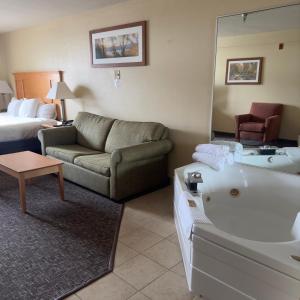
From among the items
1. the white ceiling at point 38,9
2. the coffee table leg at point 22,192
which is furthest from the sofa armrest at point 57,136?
the white ceiling at point 38,9

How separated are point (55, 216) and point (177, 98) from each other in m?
1.93

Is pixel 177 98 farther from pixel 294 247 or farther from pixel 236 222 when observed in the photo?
pixel 294 247

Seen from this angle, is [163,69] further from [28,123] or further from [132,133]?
[28,123]

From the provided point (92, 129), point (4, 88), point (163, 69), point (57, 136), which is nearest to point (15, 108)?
point (4, 88)

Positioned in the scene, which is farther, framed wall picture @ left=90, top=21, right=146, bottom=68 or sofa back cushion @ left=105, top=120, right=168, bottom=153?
framed wall picture @ left=90, top=21, right=146, bottom=68

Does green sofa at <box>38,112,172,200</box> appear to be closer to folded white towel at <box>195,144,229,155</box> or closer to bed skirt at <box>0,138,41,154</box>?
folded white towel at <box>195,144,229,155</box>

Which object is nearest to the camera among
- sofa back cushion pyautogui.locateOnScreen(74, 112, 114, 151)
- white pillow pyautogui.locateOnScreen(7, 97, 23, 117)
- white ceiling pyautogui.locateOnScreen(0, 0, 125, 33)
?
white ceiling pyautogui.locateOnScreen(0, 0, 125, 33)

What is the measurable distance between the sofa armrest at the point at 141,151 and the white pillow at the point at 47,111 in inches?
108

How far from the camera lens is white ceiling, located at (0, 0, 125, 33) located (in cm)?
377

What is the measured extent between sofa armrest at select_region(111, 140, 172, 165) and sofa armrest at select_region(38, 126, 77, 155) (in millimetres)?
1580

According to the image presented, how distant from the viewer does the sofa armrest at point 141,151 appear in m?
2.98

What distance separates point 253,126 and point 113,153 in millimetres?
1479

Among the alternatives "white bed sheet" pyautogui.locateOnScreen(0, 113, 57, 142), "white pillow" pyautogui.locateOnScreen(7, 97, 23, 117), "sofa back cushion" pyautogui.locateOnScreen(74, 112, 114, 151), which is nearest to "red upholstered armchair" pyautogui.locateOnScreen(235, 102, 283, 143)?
"sofa back cushion" pyautogui.locateOnScreen(74, 112, 114, 151)

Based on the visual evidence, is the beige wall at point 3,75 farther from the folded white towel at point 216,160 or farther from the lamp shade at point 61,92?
the folded white towel at point 216,160
